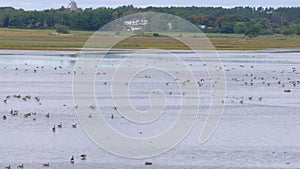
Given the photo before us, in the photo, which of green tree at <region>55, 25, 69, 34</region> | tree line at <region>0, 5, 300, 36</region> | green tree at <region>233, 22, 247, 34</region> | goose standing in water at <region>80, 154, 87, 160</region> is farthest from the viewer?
green tree at <region>233, 22, 247, 34</region>

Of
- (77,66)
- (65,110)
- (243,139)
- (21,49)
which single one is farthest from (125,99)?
(21,49)

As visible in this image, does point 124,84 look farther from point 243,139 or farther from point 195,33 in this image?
point 195,33

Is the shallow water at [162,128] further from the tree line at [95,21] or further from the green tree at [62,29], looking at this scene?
the tree line at [95,21]

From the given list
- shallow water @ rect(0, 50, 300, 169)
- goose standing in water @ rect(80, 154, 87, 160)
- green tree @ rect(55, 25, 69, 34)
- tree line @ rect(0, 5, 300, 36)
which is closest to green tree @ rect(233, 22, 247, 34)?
tree line @ rect(0, 5, 300, 36)

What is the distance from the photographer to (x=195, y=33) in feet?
439

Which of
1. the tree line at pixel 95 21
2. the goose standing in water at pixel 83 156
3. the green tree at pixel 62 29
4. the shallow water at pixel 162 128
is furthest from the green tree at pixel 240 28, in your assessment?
the goose standing in water at pixel 83 156

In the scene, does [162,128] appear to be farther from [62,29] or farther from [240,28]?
[240,28]

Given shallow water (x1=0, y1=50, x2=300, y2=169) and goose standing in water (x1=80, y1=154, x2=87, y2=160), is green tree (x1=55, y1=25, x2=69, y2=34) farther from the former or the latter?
goose standing in water (x1=80, y1=154, x2=87, y2=160)

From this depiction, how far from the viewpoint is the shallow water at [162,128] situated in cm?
2000

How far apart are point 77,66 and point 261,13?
145 m

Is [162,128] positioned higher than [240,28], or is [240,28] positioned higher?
[162,128]

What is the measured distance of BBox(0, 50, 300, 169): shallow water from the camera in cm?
2000

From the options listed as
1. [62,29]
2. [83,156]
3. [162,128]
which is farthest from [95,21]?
[83,156]

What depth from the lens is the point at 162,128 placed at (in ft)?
83.3
